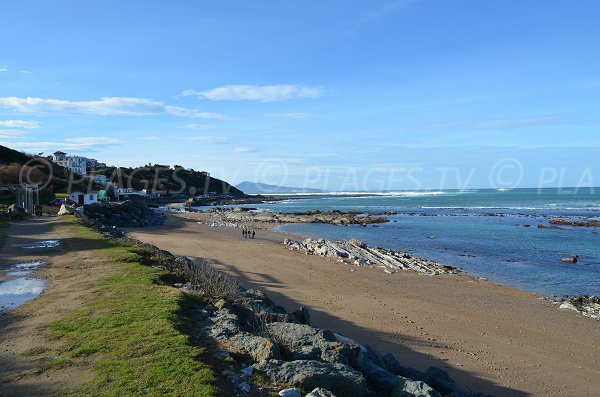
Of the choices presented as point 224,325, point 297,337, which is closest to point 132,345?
point 224,325

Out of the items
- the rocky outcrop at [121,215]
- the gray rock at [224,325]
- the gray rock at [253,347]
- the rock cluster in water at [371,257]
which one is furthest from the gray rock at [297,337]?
the rocky outcrop at [121,215]

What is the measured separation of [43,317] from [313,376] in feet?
18.8

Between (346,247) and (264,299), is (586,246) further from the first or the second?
(264,299)

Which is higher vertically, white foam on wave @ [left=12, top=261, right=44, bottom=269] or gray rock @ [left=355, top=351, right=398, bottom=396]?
gray rock @ [left=355, top=351, right=398, bottom=396]

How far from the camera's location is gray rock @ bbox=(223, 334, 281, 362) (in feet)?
20.2

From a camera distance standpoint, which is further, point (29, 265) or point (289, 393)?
point (29, 265)

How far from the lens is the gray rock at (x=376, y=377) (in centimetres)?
656

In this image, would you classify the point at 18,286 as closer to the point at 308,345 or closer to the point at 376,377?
the point at 308,345

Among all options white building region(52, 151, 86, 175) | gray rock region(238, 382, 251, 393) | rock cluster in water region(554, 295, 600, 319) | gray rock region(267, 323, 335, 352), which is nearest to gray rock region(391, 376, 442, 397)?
gray rock region(267, 323, 335, 352)

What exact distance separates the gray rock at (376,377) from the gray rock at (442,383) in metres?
1.00

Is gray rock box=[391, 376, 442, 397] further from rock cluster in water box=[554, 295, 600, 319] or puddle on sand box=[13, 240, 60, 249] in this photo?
puddle on sand box=[13, 240, 60, 249]

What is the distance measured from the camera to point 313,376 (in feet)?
18.1

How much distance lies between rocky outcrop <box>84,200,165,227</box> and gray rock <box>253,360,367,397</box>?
37259 mm

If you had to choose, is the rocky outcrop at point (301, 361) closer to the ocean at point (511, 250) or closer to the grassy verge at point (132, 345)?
the grassy verge at point (132, 345)
